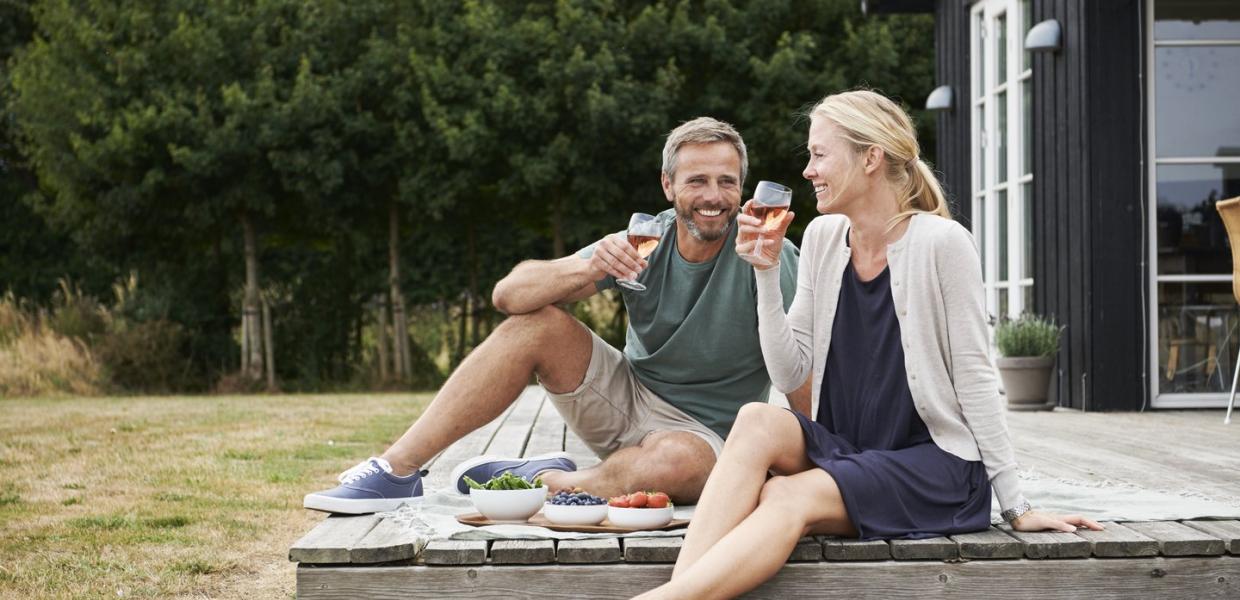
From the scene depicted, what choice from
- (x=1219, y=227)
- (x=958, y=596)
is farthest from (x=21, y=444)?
(x=1219, y=227)

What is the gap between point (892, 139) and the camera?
3016 mm

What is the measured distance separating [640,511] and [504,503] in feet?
1.22

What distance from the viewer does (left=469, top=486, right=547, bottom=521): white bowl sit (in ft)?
10.5

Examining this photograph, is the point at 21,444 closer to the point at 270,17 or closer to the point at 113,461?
the point at 113,461

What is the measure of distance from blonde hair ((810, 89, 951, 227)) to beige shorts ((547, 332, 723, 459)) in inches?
37.1

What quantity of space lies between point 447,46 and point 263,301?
3.46 m

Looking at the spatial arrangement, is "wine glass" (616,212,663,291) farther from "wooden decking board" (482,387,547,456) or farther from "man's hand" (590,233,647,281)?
"wooden decking board" (482,387,547,456)

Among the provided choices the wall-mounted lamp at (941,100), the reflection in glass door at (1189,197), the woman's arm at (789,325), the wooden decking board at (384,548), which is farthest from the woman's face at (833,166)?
the wall-mounted lamp at (941,100)

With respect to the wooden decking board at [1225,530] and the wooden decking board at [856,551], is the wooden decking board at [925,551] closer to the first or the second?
the wooden decking board at [856,551]

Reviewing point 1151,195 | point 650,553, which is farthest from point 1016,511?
point 1151,195

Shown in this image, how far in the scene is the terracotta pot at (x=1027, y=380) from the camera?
26.2ft

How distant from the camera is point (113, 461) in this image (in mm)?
6602

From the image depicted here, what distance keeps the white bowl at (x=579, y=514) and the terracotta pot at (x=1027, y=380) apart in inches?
215

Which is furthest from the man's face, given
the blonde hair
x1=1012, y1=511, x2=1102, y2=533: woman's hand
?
x1=1012, y1=511, x2=1102, y2=533: woman's hand
